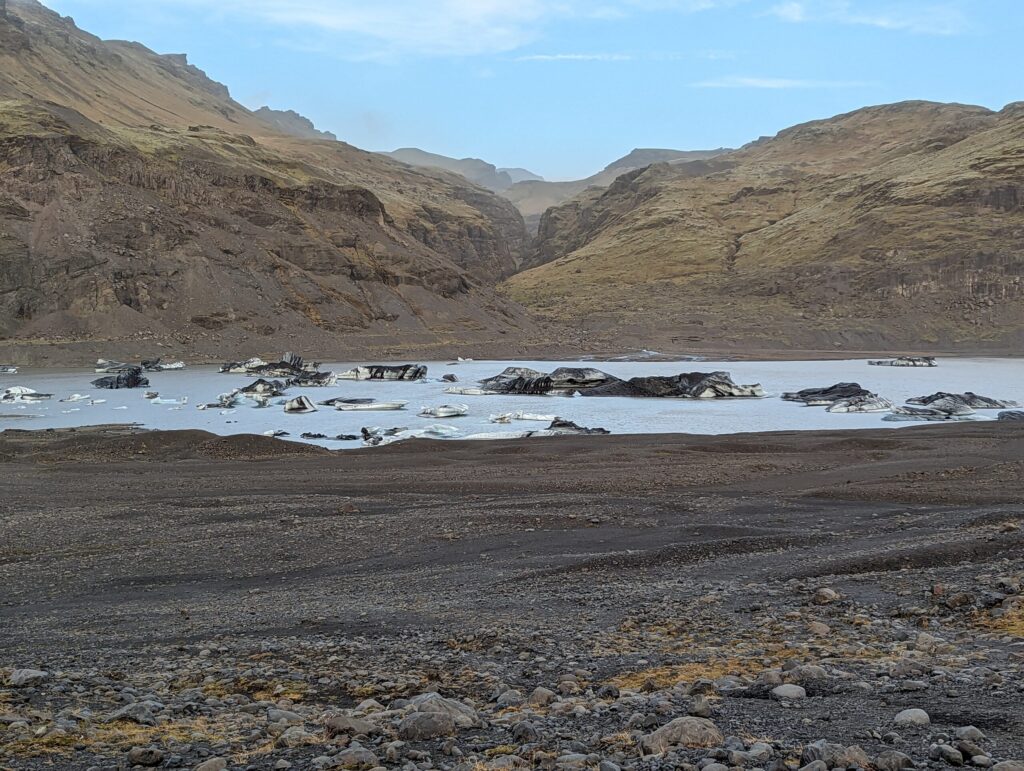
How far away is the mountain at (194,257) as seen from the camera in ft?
206

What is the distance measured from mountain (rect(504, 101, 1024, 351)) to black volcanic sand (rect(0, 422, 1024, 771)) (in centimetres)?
7211

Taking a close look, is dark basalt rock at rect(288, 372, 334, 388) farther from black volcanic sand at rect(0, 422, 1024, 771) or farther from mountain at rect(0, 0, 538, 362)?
black volcanic sand at rect(0, 422, 1024, 771)

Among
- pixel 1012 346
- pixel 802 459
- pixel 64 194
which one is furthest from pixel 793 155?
pixel 802 459

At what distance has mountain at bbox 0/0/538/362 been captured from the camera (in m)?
62.8

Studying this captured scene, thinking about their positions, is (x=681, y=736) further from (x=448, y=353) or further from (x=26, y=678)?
(x=448, y=353)

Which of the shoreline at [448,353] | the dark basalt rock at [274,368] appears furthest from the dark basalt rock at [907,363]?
the dark basalt rock at [274,368]

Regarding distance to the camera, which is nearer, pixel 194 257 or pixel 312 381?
pixel 312 381

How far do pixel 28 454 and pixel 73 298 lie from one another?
4928cm

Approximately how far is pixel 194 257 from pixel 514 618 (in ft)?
229

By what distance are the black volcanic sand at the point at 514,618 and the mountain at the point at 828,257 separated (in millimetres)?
72106

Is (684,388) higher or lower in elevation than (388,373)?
lower

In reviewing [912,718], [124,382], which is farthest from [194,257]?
[912,718]

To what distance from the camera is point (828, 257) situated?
10406cm

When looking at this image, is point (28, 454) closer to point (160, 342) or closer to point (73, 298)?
point (160, 342)
